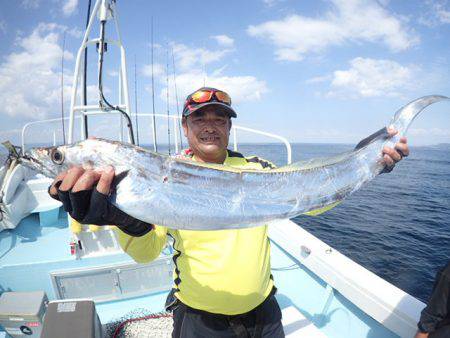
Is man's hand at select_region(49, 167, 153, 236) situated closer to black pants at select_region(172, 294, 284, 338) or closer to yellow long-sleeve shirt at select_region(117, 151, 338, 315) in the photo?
yellow long-sleeve shirt at select_region(117, 151, 338, 315)

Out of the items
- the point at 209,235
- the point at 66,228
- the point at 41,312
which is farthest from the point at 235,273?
the point at 66,228

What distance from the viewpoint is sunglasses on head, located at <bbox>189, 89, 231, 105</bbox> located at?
2.52m

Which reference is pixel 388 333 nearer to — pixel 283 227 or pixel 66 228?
pixel 283 227

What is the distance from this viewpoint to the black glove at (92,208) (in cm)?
173

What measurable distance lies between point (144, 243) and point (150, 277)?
3.04m

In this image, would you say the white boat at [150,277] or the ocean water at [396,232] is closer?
the white boat at [150,277]

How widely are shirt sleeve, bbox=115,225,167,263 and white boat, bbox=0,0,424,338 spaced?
6.22ft

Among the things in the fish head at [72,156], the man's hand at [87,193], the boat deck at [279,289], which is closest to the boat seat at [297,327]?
the boat deck at [279,289]

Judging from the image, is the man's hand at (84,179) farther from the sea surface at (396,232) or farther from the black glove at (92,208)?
the sea surface at (396,232)

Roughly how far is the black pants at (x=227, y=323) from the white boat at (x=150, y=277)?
0.83 metres

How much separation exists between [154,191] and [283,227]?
3.89 meters

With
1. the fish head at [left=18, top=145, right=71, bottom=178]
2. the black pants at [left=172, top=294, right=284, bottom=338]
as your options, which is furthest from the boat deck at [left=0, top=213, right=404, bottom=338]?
the fish head at [left=18, top=145, right=71, bottom=178]

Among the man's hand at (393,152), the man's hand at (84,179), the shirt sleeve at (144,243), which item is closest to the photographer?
the man's hand at (84,179)

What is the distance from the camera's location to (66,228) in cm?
693
